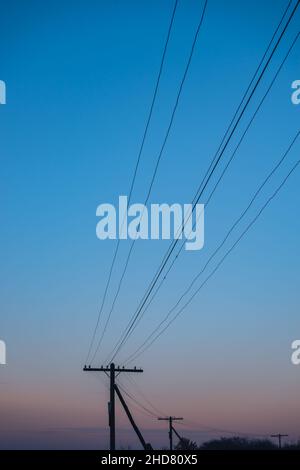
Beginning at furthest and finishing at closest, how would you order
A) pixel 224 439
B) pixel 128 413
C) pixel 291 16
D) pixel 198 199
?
pixel 224 439, pixel 128 413, pixel 198 199, pixel 291 16

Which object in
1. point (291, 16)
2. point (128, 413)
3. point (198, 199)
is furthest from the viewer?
point (128, 413)

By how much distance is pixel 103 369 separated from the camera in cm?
3384

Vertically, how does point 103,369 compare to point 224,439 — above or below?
above

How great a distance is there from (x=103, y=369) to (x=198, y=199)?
23.5 meters

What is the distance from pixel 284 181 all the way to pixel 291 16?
→ 6.01 metres

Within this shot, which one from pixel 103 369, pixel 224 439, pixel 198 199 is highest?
pixel 198 199
